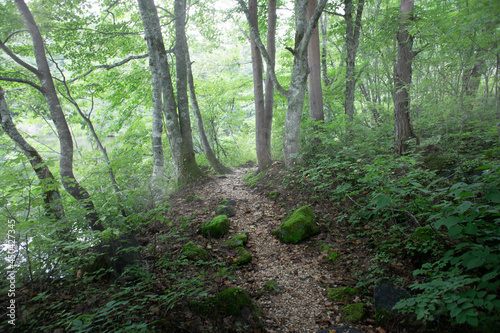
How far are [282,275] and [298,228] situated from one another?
3.32 feet

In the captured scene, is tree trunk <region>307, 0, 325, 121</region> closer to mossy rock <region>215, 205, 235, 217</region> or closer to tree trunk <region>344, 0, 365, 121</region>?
tree trunk <region>344, 0, 365, 121</region>

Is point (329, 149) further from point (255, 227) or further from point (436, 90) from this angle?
point (255, 227)

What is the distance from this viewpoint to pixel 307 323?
2.67m

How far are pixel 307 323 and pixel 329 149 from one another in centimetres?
456

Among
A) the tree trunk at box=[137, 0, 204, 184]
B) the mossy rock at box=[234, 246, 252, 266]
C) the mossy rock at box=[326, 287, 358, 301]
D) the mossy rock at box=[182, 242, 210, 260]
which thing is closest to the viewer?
the mossy rock at box=[326, 287, 358, 301]

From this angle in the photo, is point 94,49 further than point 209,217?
Yes

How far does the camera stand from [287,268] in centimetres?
371

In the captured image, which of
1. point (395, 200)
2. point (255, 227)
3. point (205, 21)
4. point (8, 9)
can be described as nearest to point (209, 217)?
point (255, 227)

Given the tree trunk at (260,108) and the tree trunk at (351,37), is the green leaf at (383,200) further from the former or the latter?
the tree trunk at (351,37)

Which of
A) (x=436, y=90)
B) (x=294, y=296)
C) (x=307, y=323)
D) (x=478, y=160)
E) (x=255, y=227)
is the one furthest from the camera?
(x=255, y=227)

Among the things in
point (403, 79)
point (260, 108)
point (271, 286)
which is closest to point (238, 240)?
point (271, 286)

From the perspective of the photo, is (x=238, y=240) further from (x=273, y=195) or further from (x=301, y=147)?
(x=301, y=147)

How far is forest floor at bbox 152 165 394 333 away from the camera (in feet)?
8.66

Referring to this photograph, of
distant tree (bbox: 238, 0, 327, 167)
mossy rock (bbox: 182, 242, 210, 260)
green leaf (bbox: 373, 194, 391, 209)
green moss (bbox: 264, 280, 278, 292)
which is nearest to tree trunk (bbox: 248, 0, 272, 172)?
distant tree (bbox: 238, 0, 327, 167)
